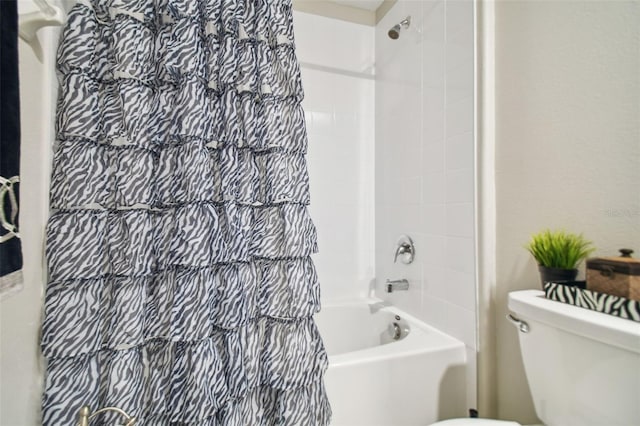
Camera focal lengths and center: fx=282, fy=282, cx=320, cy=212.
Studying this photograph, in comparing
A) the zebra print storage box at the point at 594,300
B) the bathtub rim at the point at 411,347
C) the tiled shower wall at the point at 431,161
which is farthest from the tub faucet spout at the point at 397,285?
the zebra print storage box at the point at 594,300

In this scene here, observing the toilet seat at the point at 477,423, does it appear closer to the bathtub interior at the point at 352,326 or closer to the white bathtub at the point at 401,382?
the white bathtub at the point at 401,382

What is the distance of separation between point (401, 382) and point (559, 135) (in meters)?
0.98

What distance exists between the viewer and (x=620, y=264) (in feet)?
2.07

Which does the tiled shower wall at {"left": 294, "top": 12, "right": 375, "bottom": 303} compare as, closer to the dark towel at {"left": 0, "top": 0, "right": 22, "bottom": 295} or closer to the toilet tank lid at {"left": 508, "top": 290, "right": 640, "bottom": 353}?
the toilet tank lid at {"left": 508, "top": 290, "right": 640, "bottom": 353}

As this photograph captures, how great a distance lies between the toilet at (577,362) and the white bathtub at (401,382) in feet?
0.92

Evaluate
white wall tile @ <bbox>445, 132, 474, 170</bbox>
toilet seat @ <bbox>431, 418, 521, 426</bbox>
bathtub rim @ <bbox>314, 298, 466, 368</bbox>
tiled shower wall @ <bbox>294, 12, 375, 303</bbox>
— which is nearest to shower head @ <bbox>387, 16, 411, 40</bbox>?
tiled shower wall @ <bbox>294, 12, 375, 303</bbox>

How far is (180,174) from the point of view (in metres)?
0.78

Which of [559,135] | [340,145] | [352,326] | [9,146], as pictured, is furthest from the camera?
[340,145]

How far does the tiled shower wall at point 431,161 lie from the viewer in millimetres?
1118

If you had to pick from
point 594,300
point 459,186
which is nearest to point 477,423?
point 594,300

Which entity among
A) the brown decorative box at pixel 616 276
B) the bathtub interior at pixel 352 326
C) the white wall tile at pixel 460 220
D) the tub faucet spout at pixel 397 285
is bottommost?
the bathtub interior at pixel 352 326

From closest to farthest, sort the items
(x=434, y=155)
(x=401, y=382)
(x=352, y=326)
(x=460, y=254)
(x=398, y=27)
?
Result: 1. (x=401, y=382)
2. (x=460, y=254)
3. (x=434, y=155)
4. (x=398, y=27)
5. (x=352, y=326)

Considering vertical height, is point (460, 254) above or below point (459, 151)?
below

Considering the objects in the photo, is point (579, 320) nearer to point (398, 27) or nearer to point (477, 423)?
point (477, 423)
